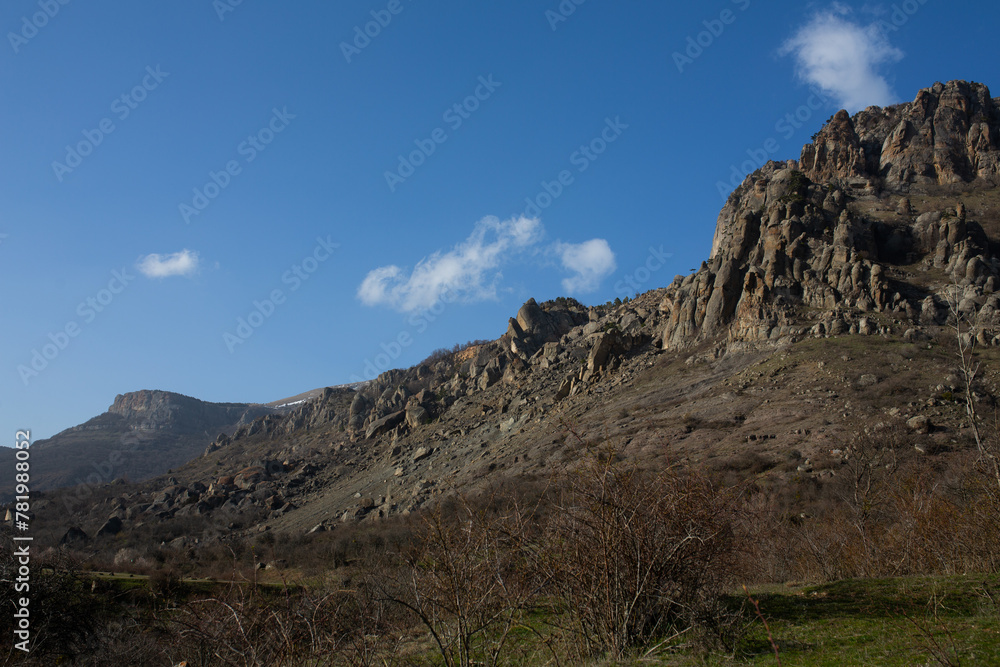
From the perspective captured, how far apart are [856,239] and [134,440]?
5968 inches

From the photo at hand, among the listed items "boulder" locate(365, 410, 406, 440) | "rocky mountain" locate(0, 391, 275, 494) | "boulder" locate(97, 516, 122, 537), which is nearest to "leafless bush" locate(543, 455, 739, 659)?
"boulder" locate(97, 516, 122, 537)

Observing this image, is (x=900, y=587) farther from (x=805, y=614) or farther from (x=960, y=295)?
(x=960, y=295)

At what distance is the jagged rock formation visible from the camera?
151 feet

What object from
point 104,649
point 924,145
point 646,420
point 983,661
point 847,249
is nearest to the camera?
point 983,661

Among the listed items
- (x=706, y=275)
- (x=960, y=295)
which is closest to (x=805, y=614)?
(x=960, y=295)

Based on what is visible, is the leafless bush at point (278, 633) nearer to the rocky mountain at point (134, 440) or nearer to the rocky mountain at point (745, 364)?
the rocky mountain at point (745, 364)

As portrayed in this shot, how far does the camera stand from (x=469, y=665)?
5.82 m

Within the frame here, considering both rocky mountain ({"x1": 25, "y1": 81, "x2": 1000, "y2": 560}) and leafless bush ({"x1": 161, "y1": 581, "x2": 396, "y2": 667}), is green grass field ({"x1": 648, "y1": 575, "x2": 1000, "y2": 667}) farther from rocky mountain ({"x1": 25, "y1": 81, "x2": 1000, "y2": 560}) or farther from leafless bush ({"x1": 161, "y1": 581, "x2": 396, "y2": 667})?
rocky mountain ({"x1": 25, "y1": 81, "x2": 1000, "y2": 560})

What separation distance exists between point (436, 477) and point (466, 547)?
4492cm

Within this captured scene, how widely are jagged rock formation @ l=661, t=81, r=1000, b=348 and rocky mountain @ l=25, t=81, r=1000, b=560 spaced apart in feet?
0.69

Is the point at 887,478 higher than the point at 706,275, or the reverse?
the point at 706,275

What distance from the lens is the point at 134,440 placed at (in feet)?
447

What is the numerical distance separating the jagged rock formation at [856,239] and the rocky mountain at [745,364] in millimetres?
209

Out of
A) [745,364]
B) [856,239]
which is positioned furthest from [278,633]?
[856,239]
